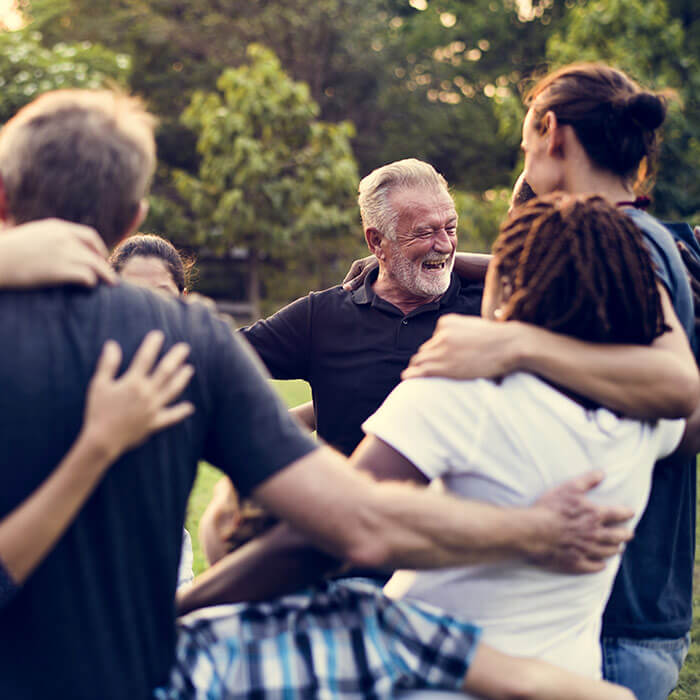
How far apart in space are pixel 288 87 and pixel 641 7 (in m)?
12.1

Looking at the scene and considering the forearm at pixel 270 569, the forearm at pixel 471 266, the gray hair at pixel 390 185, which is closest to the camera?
the forearm at pixel 270 569

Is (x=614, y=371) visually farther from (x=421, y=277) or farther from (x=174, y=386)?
(x=421, y=277)

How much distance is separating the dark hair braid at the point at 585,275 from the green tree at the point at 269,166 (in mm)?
24707

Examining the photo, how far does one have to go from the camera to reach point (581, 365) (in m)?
1.98

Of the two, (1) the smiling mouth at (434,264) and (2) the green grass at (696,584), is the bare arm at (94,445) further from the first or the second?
(1) the smiling mouth at (434,264)

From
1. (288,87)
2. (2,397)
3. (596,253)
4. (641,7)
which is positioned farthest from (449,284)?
(288,87)

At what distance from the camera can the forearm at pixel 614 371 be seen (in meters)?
1.97

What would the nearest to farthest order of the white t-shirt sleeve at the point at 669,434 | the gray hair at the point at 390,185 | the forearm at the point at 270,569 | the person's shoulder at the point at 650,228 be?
1. the forearm at the point at 270,569
2. the white t-shirt sleeve at the point at 669,434
3. the person's shoulder at the point at 650,228
4. the gray hair at the point at 390,185

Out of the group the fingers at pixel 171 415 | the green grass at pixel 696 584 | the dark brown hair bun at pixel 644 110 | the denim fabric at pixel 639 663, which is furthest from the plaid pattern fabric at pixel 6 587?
the dark brown hair bun at pixel 644 110

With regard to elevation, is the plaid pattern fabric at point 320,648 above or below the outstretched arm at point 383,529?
below

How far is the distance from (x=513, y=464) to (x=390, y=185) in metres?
2.64

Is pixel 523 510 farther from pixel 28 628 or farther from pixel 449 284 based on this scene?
pixel 449 284

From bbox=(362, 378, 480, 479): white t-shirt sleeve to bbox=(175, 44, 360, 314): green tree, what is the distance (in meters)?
24.8

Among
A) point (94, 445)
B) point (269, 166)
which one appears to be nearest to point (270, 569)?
point (94, 445)
